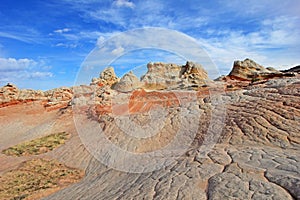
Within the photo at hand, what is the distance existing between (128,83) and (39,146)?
66.5ft

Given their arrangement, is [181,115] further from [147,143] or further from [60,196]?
[60,196]

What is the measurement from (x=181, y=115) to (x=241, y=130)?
314 cm

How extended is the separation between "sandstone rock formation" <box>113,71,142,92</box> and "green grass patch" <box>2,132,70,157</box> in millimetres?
17876

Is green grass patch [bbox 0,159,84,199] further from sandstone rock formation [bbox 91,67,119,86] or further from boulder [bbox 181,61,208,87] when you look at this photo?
boulder [bbox 181,61,208,87]

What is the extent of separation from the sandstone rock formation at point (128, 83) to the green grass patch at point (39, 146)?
58.6ft

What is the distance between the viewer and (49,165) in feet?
35.4

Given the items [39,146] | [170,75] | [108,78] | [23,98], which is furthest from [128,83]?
[39,146]

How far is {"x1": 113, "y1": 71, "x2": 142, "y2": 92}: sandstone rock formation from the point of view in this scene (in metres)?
32.3

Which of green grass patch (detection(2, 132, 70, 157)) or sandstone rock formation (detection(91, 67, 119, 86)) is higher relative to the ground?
sandstone rock formation (detection(91, 67, 119, 86))

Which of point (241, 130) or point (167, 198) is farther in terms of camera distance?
point (241, 130)

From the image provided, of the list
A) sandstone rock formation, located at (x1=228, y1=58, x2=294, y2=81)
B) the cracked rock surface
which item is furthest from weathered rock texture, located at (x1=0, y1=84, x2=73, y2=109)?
sandstone rock formation, located at (x1=228, y1=58, x2=294, y2=81)

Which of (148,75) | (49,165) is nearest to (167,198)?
(49,165)

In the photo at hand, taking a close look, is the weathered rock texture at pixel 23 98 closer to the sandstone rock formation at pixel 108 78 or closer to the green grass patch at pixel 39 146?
the sandstone rock formation at pixel 108 78

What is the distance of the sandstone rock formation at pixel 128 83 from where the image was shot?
3231 cm
